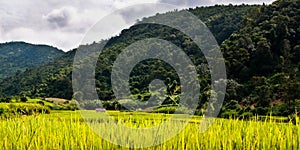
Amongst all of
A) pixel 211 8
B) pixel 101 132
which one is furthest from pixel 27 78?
pixel 101 132

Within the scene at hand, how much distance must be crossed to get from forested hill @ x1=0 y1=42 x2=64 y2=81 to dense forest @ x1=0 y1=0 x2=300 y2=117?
34.8m

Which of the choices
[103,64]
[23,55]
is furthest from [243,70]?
[23,55]

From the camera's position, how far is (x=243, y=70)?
34.4m

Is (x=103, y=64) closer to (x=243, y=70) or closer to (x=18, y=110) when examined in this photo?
(x=243, y=70)

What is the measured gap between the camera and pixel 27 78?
193 feet

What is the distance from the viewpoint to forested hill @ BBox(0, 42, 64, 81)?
91188mm

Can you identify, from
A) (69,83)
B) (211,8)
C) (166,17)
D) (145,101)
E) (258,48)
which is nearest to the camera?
(145,101)

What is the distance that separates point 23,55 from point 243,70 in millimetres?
83253

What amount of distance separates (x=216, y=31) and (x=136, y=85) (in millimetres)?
21490

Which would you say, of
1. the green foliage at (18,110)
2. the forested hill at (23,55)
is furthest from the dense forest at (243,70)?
the forested hill at (23,55)

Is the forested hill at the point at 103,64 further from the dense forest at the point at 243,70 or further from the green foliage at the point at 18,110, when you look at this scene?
the green foliage at the point at 18,110

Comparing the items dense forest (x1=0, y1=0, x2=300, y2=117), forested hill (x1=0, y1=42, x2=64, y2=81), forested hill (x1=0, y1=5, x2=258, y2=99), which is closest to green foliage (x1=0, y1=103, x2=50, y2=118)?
dense forest (x1=0, y1=0, x2=300, y2=117)

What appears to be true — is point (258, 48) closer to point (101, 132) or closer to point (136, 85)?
point (136, 85)

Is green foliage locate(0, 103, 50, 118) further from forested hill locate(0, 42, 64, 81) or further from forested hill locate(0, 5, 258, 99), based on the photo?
forested hill locate(0, 42, 64, 81)
